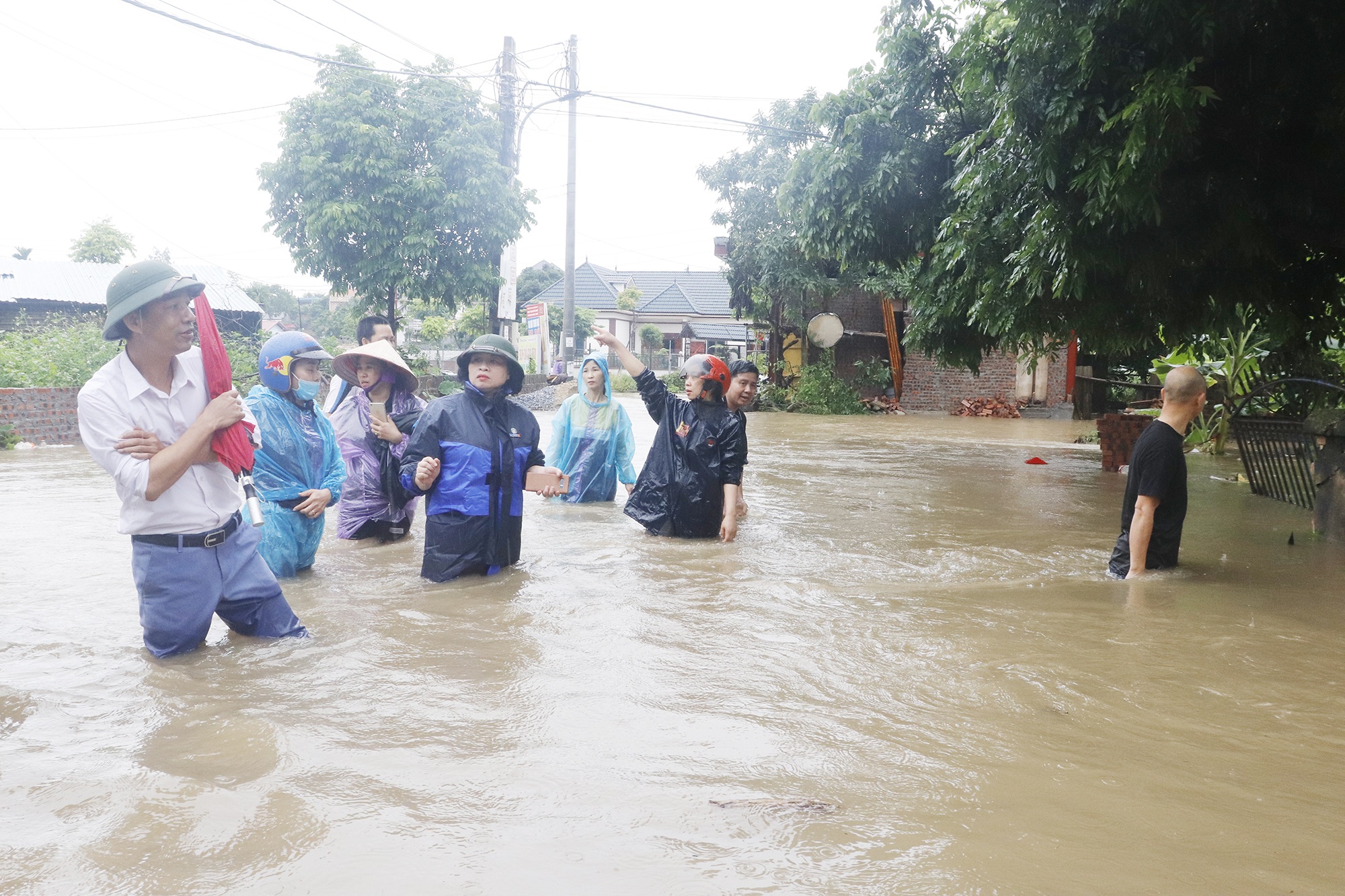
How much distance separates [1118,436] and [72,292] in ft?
103

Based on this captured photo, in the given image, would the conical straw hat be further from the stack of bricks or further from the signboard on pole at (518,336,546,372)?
the signboard on pole at (518,336,546,372)

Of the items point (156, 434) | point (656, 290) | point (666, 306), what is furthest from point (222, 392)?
point (656, 290)

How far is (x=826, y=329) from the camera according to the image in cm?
2645

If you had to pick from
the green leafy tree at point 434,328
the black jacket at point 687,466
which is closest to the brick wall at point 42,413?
the black jacket at point 687,466

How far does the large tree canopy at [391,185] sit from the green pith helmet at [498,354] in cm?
1435

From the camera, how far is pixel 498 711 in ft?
12.1

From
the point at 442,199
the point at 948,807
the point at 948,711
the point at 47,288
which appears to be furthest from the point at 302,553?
the point at 47,288

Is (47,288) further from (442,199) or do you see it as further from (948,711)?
(948,711)

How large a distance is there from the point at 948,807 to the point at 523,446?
11.1 feet

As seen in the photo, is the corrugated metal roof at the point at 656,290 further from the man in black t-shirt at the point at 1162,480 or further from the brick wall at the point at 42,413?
the man in black t-shirt at the point at 1162,480

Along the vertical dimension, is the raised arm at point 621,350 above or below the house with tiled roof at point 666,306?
below

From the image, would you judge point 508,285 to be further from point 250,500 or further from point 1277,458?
point 250,500

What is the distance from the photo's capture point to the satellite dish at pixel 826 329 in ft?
86.6

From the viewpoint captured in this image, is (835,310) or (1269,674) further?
(835,310)
